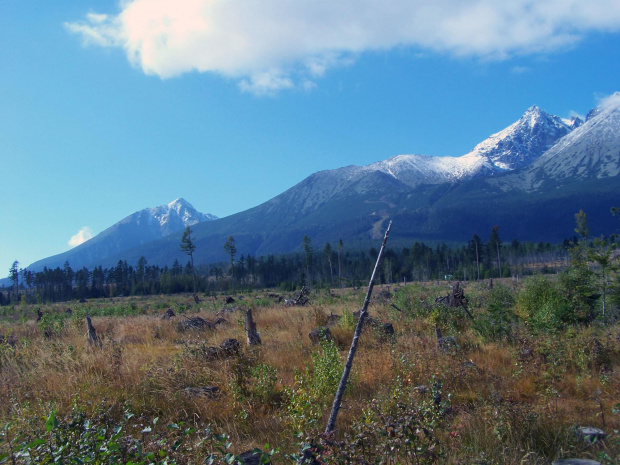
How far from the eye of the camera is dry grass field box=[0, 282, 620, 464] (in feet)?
11.4

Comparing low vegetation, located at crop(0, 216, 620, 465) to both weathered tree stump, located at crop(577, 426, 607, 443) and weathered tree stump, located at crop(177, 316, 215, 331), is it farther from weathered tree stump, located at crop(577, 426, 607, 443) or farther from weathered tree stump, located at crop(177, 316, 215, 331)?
weathered tree stump, located at crop(177, 316, 215, 331)

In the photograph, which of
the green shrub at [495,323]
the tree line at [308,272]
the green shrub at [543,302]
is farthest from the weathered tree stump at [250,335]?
the tree line at [308,272]

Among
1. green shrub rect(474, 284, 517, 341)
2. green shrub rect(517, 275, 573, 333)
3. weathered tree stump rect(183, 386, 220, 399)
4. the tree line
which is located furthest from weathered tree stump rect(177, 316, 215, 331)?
the tree line

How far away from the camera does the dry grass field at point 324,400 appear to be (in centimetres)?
348

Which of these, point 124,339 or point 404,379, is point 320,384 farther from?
point 124,339

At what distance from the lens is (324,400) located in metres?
5.87

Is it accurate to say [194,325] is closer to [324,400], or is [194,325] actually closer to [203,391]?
[203,391]

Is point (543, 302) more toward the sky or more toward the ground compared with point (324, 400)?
more toward the sky

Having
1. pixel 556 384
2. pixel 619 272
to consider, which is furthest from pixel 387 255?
pixel 556 384

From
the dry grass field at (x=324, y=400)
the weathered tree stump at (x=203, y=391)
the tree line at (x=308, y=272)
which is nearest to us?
the dry grass field at (x=324, y=400)

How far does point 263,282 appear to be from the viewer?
105 metres

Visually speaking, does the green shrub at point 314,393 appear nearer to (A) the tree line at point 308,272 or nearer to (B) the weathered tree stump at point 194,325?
(B) the weathered tree stump at point 194,325

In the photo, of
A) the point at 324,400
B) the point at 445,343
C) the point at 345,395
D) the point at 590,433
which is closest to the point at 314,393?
the point at 324,400

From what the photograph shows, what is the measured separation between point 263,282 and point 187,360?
98.7m
